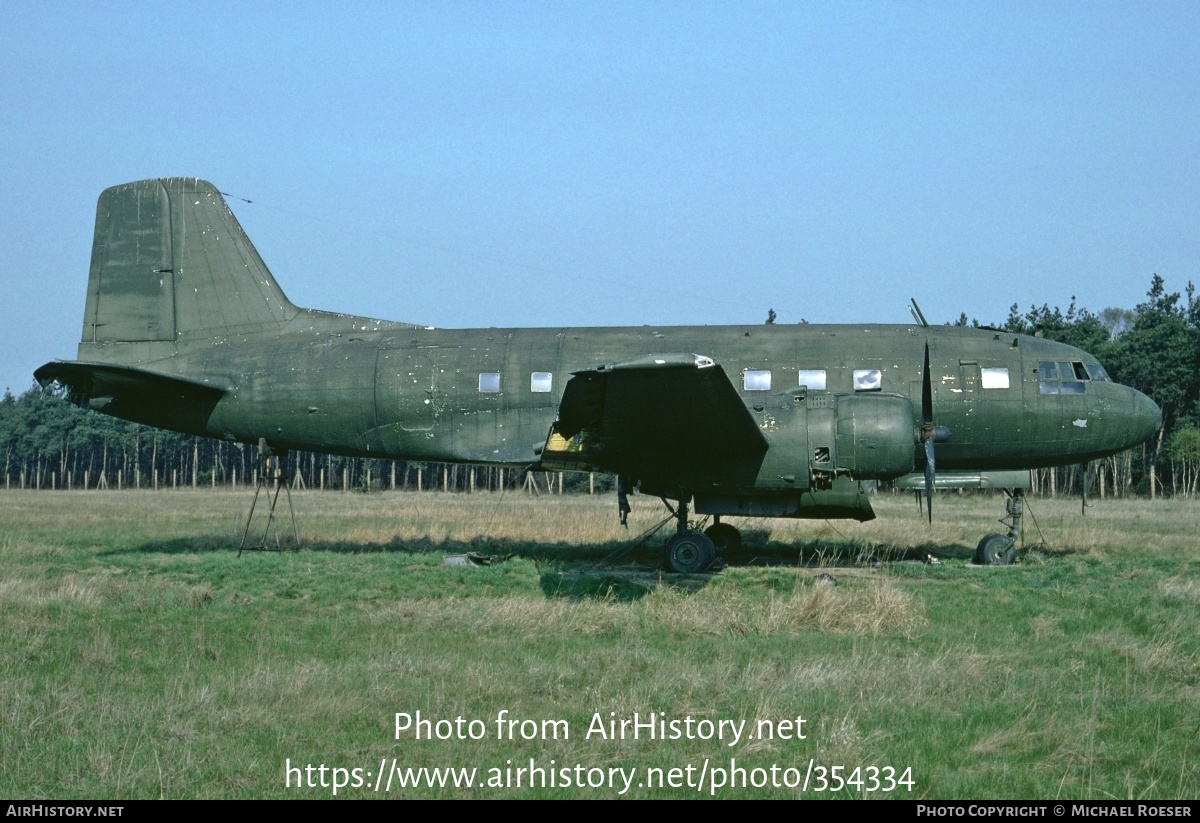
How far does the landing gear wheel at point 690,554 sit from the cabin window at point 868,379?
13.9 feet

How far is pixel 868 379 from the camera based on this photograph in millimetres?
19562

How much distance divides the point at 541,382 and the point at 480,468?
170ft

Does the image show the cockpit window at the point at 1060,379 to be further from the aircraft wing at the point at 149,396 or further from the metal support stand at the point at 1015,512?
the aircraft wing at the point at 149,396

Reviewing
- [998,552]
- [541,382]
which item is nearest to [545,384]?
[541,382]

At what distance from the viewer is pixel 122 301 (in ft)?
70.9

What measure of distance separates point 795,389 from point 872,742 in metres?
10.3

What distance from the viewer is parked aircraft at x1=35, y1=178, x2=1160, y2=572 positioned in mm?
19312

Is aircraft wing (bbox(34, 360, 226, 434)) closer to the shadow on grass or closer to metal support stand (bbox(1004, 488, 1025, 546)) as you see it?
the shadow on grass

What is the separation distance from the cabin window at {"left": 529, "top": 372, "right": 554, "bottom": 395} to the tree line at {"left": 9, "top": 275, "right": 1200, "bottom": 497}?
6346mm

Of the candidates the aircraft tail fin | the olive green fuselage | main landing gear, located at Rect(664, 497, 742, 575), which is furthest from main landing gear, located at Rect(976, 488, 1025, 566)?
the aircraft tail fin

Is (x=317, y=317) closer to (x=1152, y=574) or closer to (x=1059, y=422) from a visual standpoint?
(x=1059, y=422)

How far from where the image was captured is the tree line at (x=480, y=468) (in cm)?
5984

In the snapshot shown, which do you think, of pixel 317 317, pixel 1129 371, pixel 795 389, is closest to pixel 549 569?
pixel 795 389

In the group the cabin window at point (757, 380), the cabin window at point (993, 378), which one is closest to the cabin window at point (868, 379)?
the cabin window at point (757, 380)
